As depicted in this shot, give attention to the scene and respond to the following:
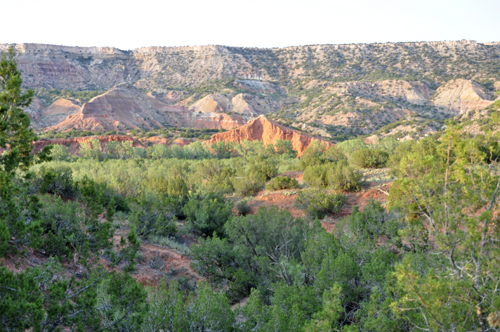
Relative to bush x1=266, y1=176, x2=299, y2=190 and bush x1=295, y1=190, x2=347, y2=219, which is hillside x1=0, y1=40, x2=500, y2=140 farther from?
bush x1=295, y1=190, x2=347, y2=219

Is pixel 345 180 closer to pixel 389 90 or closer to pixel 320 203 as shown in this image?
pixel 320 203

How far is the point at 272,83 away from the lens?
109m

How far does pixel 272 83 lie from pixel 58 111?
2310 inches

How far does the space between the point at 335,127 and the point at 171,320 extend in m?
69.1

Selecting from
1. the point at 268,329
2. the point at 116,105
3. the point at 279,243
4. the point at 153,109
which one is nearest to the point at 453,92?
the point at 153,109

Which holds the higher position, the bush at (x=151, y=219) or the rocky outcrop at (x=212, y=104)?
the rocky outcrop at (x=212, y=104)

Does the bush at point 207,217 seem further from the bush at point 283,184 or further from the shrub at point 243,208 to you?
the bush at point 283,184

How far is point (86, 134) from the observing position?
5747 cm

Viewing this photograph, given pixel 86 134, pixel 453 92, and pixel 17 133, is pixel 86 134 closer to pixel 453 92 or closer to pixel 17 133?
pixel 17 133

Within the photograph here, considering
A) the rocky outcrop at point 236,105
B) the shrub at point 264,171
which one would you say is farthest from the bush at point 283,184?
the rocky outcrop at point 236,105

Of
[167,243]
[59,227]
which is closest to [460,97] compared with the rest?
[167,243]

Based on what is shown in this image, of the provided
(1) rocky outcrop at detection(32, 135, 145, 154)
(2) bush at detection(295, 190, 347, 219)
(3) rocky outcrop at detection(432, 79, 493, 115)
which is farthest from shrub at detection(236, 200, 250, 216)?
(3) rocky outcrop at detection(432, 79, 493, 115)

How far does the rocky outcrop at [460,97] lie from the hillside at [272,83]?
0.74 feet

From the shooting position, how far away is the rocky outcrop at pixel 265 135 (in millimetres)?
53438
